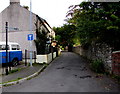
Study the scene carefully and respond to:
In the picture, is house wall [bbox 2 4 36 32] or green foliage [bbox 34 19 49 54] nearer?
green foliage [bbox 34 19 49 54]

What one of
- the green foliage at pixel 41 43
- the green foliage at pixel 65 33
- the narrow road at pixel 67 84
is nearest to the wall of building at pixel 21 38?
the green foliage at pixel 41 43

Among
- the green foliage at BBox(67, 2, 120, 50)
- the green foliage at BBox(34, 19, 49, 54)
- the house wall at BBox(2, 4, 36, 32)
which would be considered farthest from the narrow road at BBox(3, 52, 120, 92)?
the house wall at BBox(2, 4, 36, 32)

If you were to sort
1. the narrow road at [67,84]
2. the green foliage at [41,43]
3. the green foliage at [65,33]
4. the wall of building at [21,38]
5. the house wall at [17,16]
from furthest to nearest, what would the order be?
the green foliage at [65,33] → the house wall at [17,16] → the wall of building at [21,38] → the green foliage at [41,43] → the narrow road at [67,84]

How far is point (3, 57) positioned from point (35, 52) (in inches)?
149

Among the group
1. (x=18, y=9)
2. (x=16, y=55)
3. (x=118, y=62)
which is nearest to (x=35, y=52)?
(x=16, y=55)

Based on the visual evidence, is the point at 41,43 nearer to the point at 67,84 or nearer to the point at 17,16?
the point at 17,16

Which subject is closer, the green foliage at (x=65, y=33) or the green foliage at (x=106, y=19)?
the green foliage at (x=106, y=19)

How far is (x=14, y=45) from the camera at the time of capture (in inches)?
511

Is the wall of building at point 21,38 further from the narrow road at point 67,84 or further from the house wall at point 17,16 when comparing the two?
the narrow road at point 67,84

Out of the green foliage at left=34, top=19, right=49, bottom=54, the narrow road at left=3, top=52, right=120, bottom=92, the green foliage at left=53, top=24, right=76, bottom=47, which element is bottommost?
the narrow road at left=3, top=52, right=120, bottom=92

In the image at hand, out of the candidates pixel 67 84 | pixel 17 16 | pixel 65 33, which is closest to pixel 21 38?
pixel 17 16

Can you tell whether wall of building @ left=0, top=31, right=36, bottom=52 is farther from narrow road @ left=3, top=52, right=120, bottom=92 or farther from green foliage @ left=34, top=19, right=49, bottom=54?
narrow road @ left=3, top=52, right=120, bottom=92

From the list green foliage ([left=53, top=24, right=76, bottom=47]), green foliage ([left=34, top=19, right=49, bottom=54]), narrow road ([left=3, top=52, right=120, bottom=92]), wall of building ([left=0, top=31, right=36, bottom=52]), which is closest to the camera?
narrow road ([left=3, top=52, right=120, bottom=92])

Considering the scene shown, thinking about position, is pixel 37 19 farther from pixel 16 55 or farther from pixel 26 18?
pixel 16 55
